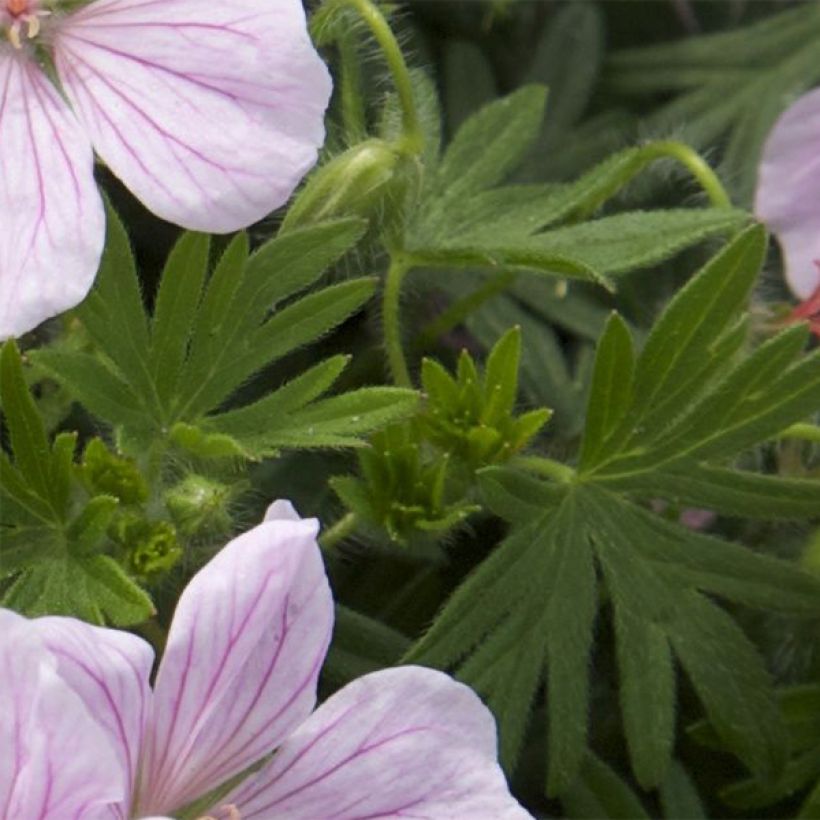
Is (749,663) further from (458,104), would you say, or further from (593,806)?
(458,104)

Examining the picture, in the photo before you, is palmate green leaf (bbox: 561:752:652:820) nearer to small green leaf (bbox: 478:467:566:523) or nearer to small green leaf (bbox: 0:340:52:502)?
small green leaf (bbox: 478:467:566:523)

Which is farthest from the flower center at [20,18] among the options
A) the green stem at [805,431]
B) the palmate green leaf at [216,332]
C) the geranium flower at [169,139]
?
the green stem at [805,431]

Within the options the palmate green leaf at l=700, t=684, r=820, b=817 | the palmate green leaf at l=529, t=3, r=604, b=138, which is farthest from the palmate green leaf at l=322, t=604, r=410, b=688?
the palmate green leaf at l=529, t=3, r=604, b=138

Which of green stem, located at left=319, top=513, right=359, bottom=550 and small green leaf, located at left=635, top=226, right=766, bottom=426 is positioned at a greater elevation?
small green leaf, located at left=635, top=226, right=766, bottom=426

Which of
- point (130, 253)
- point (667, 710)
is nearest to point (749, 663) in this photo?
point (667, 710)

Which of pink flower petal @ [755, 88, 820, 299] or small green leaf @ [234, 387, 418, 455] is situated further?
pink flower petal @ [755, 88, 820, 299]

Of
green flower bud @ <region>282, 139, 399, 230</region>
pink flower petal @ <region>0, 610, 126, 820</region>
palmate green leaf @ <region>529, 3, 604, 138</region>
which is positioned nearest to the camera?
pink flower petal @ <region>0, 610, 126, 820</region>

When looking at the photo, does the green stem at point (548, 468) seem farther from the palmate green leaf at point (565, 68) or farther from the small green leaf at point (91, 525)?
the palmate green leaf at point (565, 68)

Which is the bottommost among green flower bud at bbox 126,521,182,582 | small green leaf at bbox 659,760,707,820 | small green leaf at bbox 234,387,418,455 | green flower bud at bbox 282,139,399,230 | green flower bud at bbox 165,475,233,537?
small green leaf at bbox 659,760,707,820
